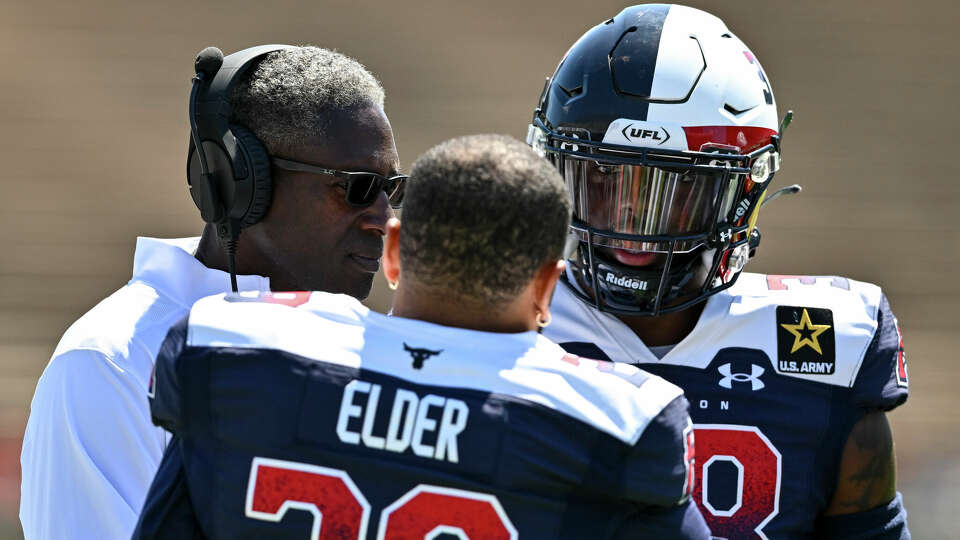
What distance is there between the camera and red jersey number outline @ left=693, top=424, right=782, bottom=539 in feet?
7.30

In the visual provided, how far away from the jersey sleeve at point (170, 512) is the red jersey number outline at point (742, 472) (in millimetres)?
974

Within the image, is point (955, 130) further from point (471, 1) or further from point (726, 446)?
point (726, 446)

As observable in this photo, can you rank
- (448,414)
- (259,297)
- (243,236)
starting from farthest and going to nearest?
(243,236) → (259,297) → (448,414)

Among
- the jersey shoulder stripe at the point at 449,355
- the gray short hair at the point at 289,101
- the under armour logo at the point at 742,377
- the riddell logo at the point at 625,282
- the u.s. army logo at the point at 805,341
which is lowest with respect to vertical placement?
the under armour logo at the point at 742,377

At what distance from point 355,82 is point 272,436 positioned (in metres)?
1.19

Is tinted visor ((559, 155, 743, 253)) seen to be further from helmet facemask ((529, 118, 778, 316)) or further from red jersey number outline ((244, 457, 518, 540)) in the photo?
red jersey number outline ((244, 457, 518, 540))

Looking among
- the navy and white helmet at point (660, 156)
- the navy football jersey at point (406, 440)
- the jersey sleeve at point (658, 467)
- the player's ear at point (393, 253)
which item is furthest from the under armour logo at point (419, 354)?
the navy and white helmet at point (660, 156)

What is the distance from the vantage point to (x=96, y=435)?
2213mm

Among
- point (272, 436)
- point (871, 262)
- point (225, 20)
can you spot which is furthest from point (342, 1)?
point (272, 436)

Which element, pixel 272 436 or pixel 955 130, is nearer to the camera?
pixel 272 436

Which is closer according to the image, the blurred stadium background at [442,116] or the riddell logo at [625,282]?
the riddell logo at [625,282]

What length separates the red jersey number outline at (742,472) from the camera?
87.6 inches

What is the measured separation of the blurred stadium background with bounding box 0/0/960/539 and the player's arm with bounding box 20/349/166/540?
4499mm

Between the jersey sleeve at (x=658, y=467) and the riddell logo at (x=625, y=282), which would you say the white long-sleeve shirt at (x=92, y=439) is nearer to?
the riddell logo at (x=625, y=282)
